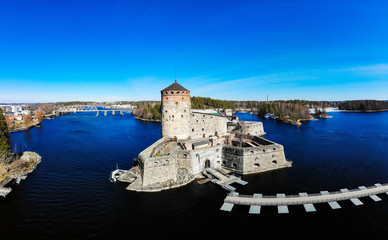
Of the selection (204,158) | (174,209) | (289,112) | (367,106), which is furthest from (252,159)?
(367,106)

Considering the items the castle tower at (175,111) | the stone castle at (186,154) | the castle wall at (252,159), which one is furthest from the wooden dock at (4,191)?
the castle wall at (252,159)

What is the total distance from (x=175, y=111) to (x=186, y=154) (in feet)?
27.2

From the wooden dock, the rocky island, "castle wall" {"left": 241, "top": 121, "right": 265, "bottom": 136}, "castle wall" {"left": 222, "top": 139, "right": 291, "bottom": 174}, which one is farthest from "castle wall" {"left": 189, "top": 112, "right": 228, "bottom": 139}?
the rocky island

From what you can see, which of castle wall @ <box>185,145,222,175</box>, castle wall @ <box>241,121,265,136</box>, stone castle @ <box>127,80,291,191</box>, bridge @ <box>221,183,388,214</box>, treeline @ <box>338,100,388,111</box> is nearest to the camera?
bridge @ <box>221,183,388,214</box>

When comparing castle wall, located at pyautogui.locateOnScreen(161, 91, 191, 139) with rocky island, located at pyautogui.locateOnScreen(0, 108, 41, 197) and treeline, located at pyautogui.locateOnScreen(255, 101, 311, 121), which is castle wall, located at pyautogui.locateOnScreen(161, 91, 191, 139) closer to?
rocky island, located at pyautogui.locateOnScreen(0, 108, 41, 197)

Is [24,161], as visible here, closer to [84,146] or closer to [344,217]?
[84,146]

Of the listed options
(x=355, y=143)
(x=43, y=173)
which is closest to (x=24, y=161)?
(x=43, y=173)

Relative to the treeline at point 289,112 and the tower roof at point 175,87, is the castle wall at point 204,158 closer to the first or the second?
the tower roof at point 175,87

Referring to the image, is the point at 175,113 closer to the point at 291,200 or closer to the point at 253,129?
the point at 291,200

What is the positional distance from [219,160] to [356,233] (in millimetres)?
16060

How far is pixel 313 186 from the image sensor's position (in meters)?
23.8

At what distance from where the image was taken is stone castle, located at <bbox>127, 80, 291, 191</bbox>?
23.1 metres

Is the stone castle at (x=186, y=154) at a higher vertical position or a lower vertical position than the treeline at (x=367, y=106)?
lower

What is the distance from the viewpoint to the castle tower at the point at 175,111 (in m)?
30.5
